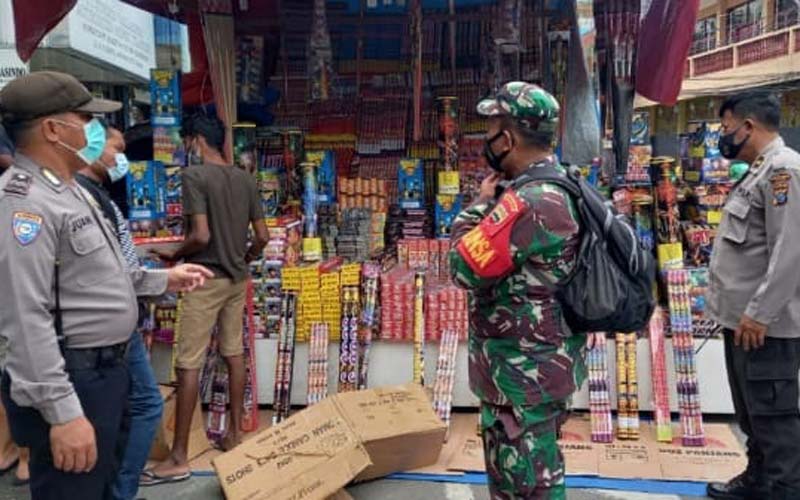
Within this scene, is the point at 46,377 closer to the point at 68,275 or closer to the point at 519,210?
the point at 68,275

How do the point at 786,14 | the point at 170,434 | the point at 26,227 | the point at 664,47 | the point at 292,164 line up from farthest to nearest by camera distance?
the point at 786,14
the point at 292,164
the point at 664,47
the point at 170,434
the point at 26,227

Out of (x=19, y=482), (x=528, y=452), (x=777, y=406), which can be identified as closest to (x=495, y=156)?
(x=528, y=452)

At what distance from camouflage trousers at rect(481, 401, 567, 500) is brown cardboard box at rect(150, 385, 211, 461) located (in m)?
2.12

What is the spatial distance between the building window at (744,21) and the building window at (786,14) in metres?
0.93

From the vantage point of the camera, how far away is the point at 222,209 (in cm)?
385

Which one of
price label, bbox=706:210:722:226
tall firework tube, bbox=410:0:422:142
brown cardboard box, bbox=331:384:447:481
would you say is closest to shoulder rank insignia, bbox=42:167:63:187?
brown cardboard box, bbox=331:384:447:481

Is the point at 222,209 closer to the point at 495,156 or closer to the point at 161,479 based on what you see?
the point at 161,479

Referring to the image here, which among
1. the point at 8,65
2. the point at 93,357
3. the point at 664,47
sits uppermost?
the point at 8,65

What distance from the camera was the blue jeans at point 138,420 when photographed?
309cm

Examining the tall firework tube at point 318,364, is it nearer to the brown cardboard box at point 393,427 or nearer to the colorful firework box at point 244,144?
the brown cardboard box at point 393,427

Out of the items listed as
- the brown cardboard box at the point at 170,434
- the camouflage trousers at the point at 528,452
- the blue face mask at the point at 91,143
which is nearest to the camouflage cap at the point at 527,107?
the camouflage trousers at the point at 528,452

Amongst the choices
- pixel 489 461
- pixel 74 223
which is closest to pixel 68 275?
pixel 74 223

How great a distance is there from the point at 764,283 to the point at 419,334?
77.8 inches

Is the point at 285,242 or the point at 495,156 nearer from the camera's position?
the point at 495,156
